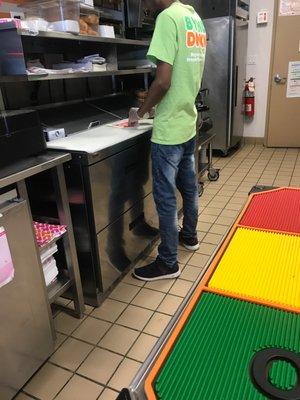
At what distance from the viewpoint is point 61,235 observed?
1.55 meters

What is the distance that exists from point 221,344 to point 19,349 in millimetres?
944

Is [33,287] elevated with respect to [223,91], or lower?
lower

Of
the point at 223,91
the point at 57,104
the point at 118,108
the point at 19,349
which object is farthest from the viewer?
the point at 223,91

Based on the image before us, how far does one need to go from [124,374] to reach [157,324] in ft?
1.06

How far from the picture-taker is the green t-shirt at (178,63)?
158cm

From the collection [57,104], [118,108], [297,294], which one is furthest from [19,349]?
[118,108]

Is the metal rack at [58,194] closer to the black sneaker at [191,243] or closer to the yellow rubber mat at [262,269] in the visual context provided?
the yellow rubber mat at [262,269]

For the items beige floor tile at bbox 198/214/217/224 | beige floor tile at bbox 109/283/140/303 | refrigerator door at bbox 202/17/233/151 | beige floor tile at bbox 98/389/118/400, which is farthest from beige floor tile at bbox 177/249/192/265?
refrigerator door at bbox 202/17/233/151

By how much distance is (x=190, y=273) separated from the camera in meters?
2.09

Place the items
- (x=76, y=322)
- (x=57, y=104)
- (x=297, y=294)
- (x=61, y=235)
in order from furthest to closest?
(x=57, y=104), (x=76, y=322), (x=61, y=235), (x=297, y=294)

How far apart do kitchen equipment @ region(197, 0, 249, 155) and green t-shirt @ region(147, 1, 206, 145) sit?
7.43ft

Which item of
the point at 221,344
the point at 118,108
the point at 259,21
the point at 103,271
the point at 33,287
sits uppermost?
the point at 259,21

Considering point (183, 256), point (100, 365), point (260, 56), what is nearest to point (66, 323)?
point (100, 365)

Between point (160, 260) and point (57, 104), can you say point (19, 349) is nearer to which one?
point (160, 260)
